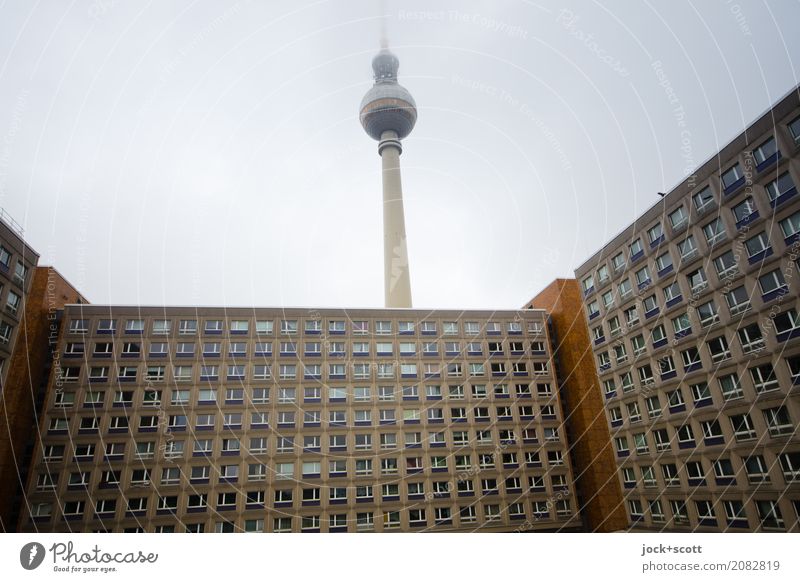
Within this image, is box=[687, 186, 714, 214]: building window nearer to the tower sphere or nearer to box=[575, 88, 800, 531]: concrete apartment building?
box=[575, 88, 800, 531]: concrete apartment building

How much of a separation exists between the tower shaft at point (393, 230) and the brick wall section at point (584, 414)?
20139mm

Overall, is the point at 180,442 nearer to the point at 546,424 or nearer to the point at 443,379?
the point at 443,379

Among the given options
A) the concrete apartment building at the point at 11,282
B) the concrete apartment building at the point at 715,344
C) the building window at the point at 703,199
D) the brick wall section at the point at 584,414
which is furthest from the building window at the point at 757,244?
the concrete apartment building at the point at 11,282

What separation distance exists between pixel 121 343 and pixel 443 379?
31.5 meters

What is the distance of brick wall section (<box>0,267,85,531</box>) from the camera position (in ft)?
117

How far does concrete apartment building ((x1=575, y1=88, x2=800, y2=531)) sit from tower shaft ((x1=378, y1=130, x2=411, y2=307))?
29876 mm

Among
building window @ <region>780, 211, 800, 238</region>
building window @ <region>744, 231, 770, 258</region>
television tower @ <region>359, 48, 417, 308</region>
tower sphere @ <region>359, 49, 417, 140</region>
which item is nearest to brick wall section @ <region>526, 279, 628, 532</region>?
building window @ <region>744, 231, 770, 258</region>

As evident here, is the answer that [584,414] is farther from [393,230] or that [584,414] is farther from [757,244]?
[393,230]

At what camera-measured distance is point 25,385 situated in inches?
1518

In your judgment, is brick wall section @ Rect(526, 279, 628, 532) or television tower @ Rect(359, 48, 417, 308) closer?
brick wall section @ Rect(526, 279, 628, 532)

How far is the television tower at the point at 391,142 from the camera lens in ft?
218

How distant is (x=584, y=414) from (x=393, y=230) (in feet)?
125

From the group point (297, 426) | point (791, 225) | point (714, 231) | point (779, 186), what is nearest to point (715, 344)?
point (714, 231)

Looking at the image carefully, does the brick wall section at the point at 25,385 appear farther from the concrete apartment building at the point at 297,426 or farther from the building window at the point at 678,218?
the building window at the point at 678,218
